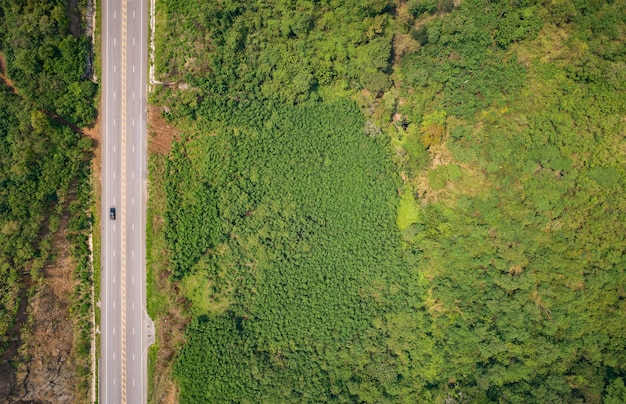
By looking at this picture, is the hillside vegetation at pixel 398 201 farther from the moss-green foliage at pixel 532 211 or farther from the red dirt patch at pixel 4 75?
the red dirt patch at pixel 4 75

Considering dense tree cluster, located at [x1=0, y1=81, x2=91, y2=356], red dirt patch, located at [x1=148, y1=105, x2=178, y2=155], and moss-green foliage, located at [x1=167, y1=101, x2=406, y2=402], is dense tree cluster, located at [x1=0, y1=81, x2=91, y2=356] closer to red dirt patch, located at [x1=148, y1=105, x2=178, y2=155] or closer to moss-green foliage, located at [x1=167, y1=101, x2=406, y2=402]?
red dirt patch, located at [x1=148, y1=105, x2=178, y2=155]

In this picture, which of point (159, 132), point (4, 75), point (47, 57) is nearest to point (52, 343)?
point (159, 132)

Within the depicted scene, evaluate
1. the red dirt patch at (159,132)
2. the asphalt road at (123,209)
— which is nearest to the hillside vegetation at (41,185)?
the asphalt road at (123,209)

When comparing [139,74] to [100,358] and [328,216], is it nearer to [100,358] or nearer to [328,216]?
[328,216]

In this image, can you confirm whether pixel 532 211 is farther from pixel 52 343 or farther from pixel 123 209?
pixel 52 343

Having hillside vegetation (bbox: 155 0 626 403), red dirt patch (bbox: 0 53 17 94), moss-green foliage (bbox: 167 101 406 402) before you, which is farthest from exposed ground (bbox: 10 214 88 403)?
red dirt patch (bbox: 0 53 17 94)

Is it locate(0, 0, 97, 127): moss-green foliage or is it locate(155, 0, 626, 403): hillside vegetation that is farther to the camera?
locate(155, 0, 626, 403): hillside vegetation
